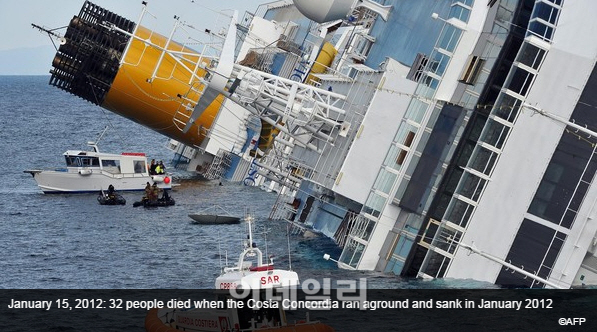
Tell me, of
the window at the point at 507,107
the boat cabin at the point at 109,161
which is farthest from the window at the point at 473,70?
the boat cabin at the point at 109,161

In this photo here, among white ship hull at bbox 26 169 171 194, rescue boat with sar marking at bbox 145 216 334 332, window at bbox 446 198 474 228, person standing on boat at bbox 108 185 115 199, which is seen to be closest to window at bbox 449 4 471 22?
window at bbox 446 198 474 228

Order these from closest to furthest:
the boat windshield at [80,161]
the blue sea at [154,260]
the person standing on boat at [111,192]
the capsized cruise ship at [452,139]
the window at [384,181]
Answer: the blue sea at [154,260] < the capsized cruise ship at [452,139] < the window at [384,181] < the person standing on boat at [111,192] < the boat windshield at [80,161]

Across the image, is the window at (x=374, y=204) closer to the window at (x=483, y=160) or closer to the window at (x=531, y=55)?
the window at (x=483, y=160)


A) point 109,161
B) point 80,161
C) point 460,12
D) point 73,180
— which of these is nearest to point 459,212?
point 460,12

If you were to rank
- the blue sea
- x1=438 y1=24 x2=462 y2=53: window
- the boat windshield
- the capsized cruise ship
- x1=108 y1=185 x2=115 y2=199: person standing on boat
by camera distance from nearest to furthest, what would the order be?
the blue sea → the capsized cruise ship → x1=438 y1=24 x2=462 y2=53: window → x1=108 y1=185 x2=115 y2=199: person standing on boat → the boat windshield

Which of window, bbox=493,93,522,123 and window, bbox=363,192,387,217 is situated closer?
window, bbox=493,93,522,123

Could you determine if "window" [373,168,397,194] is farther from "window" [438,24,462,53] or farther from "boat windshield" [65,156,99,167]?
"boat windshield" [65,156,99,167]

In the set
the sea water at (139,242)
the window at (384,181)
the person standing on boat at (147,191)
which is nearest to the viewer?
the sea water at (139,242)

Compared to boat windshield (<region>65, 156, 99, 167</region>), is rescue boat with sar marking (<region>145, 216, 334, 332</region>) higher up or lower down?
higher up

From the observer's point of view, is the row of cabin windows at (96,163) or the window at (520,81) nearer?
the window at (520,81)

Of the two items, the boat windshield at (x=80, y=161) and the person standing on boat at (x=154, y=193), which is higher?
the person standing on boat at (x=154, y=193)

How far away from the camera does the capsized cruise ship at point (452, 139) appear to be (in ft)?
197

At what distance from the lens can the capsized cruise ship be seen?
5991 centimetres

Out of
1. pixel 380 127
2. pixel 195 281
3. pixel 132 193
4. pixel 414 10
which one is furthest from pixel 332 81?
pixel 132 193
